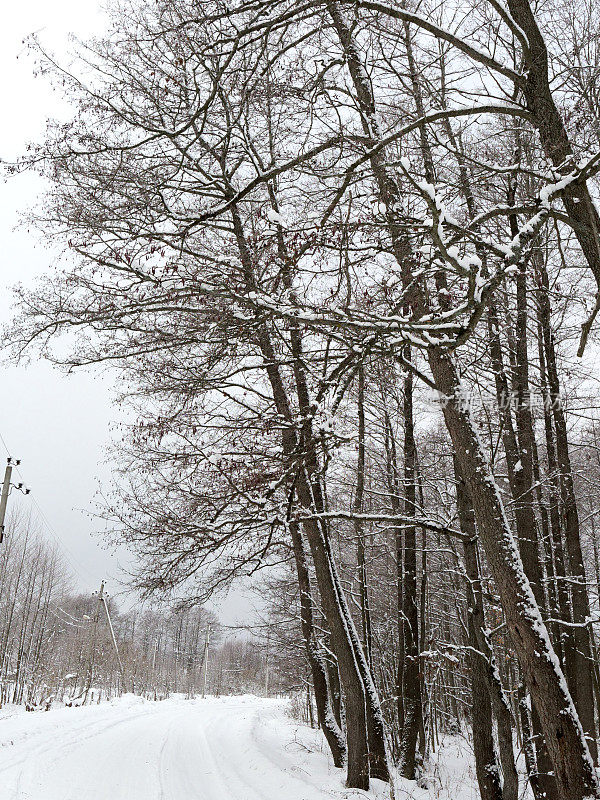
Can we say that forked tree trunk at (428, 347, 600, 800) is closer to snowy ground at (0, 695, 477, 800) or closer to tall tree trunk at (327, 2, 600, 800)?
tall tree trunk at (327, 2, 600, 800)

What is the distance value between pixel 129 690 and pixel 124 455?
38.1 meters

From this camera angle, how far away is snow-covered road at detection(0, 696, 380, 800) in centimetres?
831

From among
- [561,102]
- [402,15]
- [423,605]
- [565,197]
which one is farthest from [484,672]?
[402,15]

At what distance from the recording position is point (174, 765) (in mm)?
10820

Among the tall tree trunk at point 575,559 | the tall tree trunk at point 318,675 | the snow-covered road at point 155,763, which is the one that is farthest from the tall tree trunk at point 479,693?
the tall tree trunk at point 318,675

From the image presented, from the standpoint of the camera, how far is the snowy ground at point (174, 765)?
27.3 ft

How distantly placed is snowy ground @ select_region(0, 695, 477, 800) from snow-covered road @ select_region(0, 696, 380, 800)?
0.05ft

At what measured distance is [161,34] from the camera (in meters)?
4.15

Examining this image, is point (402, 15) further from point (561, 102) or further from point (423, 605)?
point (423, 605)

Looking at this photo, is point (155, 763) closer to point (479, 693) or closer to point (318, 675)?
point (318, 675)

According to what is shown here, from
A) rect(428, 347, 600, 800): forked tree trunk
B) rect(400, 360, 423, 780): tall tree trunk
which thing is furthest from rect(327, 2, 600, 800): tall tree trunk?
rect(400, 360, 423, 780): tall tree trunk

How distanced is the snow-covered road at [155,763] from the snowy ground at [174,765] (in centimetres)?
2

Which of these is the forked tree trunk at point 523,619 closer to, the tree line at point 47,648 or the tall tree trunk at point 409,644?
the tall tree trunk at point 409,644

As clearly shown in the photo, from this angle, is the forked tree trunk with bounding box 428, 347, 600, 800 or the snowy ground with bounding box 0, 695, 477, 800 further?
the snowy ground with bounding box 0, 695, 477, 800
